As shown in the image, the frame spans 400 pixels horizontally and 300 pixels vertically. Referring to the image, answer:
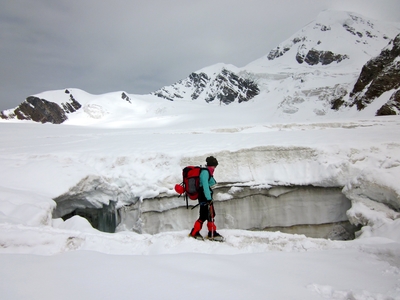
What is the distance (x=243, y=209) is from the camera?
680cm

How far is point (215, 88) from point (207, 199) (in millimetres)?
80533

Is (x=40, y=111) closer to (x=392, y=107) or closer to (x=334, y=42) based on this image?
(x=392, y=107)

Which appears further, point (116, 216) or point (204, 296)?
point (116, 216)

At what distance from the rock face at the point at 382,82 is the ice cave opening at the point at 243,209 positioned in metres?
21.4

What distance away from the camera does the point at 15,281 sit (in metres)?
1.90

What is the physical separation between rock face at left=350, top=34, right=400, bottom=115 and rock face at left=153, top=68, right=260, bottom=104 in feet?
108

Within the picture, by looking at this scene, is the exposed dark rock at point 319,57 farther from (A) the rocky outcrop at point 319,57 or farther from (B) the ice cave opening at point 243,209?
(B) the ice cave opening at point 243,209

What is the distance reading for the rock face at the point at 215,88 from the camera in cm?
6905

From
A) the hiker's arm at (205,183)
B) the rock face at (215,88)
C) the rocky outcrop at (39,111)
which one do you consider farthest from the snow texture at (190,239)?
the rock face at (215,88)

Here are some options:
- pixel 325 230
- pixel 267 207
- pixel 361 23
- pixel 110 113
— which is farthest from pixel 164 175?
pixel 361 23

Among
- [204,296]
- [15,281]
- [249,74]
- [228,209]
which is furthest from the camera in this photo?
[249,74]

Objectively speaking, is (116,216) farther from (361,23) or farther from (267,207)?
(361,23)

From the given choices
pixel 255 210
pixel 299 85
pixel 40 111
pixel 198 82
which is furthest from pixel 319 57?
pixel 40 111

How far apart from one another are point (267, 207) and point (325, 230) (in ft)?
5.20
